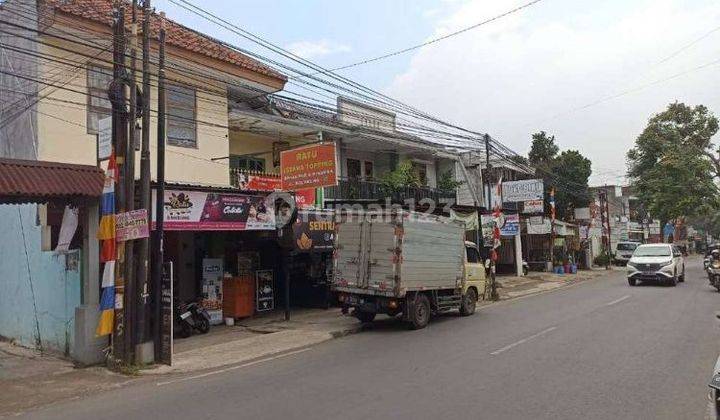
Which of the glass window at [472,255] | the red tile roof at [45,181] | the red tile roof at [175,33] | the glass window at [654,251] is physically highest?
the red tile roof at [175,33]

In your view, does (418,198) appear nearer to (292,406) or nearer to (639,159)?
(292,406)

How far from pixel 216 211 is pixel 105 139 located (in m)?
3.52

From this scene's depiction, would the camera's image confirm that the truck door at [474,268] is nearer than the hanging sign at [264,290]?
Yes

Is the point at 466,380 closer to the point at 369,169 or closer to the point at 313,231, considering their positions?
the point at 313,231

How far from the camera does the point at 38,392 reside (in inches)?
333

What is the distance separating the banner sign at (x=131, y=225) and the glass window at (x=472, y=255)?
980 centimetres

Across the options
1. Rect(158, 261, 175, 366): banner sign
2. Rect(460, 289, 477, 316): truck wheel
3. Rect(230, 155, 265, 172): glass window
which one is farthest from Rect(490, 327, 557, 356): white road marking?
Rect(230, 155, 265, 172): glass window

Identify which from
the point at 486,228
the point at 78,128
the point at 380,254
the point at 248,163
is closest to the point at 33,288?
the point at 78,128

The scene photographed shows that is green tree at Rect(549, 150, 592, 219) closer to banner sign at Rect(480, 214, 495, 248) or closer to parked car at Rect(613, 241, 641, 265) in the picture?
parked car at Rect(613, 241, 641, 265)

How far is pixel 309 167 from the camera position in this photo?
1584 cm

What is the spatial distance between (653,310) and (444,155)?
15219 millimetres

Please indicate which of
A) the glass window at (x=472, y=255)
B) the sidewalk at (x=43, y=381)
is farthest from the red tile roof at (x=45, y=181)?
the glass window at (x=472, y=255)

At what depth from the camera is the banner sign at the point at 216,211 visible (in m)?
12.6

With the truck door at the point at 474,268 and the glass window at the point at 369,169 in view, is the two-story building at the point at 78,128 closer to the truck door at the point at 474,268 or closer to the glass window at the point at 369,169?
the truck door at the point at 474,268
